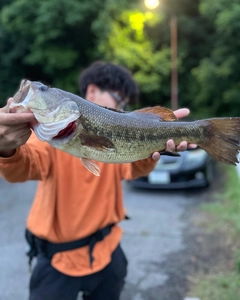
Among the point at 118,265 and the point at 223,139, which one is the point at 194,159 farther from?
the point at 223,139

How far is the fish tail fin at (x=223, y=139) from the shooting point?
1.99 metres

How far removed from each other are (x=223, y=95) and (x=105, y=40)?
620 cm

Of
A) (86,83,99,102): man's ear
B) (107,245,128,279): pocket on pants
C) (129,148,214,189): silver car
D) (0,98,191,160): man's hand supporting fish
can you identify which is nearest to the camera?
(0,98,191,160): man's hand supporting fish

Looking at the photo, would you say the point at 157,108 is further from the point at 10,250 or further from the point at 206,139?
the point at 10,250

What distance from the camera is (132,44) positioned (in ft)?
64.1

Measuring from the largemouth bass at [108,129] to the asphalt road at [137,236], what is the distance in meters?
2.72

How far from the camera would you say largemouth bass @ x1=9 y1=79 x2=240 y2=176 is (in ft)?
5.59

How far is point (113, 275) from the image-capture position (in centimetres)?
265

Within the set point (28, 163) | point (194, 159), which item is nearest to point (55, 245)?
point (28, 163)

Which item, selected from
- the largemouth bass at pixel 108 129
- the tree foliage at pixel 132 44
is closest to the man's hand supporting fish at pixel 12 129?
the largemouth bass at pixel 108 129

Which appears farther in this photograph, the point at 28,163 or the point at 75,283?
the point at 75,283

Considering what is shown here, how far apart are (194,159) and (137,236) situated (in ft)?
10.8

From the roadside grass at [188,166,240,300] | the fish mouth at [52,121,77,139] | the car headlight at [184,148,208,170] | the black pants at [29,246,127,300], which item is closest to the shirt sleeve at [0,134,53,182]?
the fish mouth at [52,121,77,139]

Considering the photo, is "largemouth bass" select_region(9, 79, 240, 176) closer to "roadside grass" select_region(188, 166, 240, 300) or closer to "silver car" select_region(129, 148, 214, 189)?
"roadside grass" select_region(188, 166, 240, 300)
